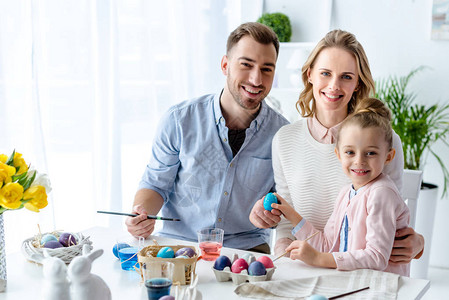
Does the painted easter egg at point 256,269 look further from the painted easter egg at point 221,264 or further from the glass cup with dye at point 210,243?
the glass cup with dye at point 210,243

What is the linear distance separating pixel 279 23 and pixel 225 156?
7.12ft

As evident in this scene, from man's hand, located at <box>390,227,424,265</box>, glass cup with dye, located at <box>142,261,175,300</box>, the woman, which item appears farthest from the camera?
the woman

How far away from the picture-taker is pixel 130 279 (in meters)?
1.51

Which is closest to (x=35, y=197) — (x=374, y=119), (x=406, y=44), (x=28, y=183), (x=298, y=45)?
(x=28, y=183)

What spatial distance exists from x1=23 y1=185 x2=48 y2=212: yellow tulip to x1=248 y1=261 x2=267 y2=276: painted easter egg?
1.93 feet

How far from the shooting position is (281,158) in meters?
2.11

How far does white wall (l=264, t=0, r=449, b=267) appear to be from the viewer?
Result: 12.4ft

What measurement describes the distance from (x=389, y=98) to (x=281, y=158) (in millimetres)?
1873

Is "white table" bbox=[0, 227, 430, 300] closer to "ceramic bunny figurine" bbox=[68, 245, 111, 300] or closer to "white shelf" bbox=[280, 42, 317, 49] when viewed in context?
"ceramic bunny figurine" bbox=[68, 245, 111, 300]

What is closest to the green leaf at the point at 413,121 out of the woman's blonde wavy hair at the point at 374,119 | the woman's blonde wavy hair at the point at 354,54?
the woman's blonde wavy hair at the point at 354,54

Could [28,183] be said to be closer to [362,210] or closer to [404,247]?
[362,210]

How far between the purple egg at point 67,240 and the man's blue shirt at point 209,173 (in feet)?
Answer: 2.06

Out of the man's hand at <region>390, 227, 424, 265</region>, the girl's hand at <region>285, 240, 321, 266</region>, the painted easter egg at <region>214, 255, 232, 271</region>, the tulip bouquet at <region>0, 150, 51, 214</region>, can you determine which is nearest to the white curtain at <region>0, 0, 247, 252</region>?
the tulip bouquet at <region>0, 150, 51, 214</region>

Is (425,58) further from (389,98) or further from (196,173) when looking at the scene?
(196,173)
